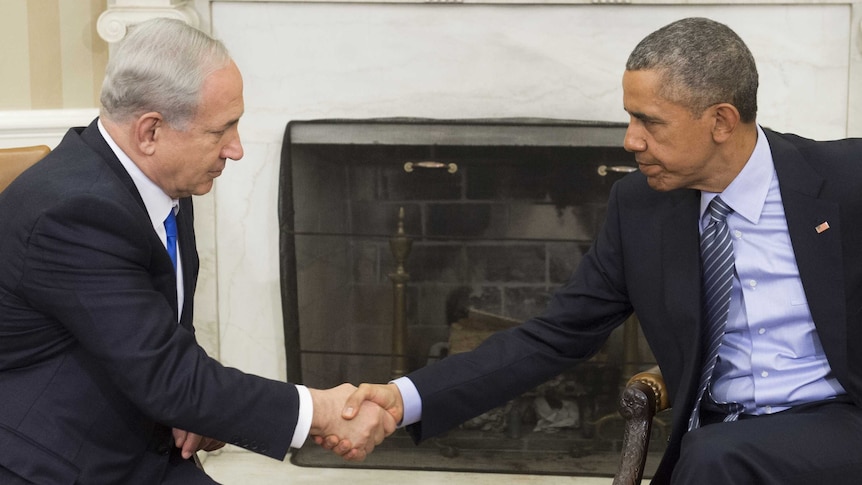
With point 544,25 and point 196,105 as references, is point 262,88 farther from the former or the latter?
point 196,105

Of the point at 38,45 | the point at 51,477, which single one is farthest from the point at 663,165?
the point at 38,45

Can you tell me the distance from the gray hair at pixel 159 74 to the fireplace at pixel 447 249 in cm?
154

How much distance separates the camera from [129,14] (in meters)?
3.28

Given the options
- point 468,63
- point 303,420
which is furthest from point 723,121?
point 468,63

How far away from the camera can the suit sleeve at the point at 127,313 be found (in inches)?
69.1

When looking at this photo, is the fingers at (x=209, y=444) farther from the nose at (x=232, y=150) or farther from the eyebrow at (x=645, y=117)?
the eyebrow at (x=645, y=117)

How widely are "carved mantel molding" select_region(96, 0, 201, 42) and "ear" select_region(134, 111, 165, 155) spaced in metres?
1.44

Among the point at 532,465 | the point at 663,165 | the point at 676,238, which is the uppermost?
the point at 663,165

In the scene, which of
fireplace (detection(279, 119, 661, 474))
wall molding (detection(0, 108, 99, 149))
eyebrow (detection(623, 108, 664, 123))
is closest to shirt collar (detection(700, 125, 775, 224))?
eyebrow (detection(623, 108, 664, 123))

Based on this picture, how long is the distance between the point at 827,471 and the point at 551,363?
0.65 metres

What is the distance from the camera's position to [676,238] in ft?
7.04

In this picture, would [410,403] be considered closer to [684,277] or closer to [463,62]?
[684,277]

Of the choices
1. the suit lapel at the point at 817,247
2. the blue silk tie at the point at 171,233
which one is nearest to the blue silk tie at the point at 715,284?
the suit lapel at the point at 817,247

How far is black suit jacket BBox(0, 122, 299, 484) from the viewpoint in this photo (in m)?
1.76
